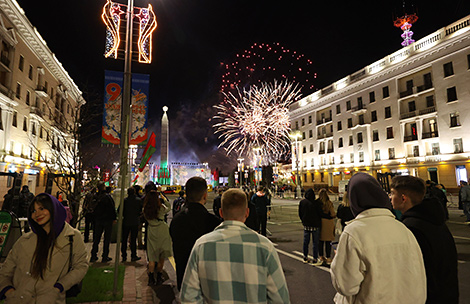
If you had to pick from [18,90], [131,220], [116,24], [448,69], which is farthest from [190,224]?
[448,69]

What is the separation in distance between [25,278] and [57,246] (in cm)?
35

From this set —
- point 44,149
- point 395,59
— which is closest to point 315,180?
point 395,59

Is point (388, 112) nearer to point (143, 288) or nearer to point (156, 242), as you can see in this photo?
point (156, 242)

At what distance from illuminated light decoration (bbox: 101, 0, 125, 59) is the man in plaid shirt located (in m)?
9.09

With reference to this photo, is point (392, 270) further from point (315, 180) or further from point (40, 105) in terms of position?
point (315, 180)

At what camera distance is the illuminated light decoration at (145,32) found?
960cm

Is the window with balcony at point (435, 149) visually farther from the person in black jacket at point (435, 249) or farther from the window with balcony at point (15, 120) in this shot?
the window with balcony at point (15, 120)

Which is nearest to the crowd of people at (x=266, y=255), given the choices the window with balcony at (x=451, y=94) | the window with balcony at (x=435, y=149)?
the window with balcony at (x=451, y=94)

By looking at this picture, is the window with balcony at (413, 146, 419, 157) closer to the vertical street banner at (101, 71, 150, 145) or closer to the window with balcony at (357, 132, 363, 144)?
the window with balcony at (357, 132, 363, 144)

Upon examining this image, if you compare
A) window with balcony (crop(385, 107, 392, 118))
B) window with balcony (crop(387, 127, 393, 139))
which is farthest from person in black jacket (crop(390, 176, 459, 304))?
window with balcony (crop(385, 107, 392, 118))

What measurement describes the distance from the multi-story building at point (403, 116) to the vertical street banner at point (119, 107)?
3339cm

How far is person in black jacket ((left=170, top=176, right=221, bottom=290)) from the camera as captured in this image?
3.14 metres

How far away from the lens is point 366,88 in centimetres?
4159

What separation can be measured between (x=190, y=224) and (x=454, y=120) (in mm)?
37328
